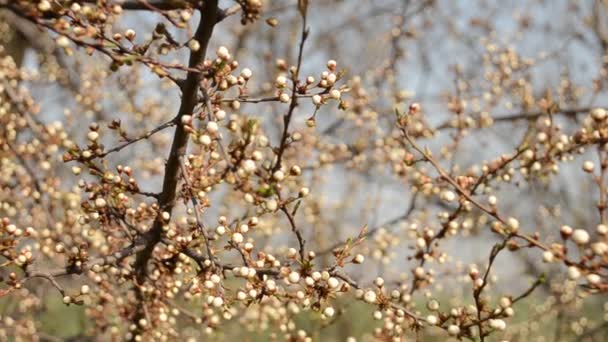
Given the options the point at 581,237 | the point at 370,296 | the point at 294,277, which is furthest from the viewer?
the point at 370,296

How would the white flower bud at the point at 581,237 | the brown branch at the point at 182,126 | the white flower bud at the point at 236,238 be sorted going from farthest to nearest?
1. the white flower bud at the point at 236,238
2. the brown branch at the point at 182,126
3. the white flower bud at the point at 581,237

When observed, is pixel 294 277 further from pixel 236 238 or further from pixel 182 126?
pixel 182 126

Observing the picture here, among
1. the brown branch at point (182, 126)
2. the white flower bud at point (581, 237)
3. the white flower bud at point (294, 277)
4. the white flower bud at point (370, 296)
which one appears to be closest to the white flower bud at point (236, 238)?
the white flower bud at point (294, 277)

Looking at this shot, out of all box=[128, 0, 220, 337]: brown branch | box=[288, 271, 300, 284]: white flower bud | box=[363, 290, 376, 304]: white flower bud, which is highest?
box=[128, 0, 220, 337]: brown branch

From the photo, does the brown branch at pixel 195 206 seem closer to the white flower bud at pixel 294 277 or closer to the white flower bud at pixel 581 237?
the white flower bud at pixel 294 277

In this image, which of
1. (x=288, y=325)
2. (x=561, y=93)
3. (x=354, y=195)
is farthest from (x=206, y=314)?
(x=354, y=195)

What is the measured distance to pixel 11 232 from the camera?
2.61 m

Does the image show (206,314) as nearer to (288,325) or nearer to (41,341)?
(288,325)

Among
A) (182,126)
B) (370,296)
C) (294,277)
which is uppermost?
(182,126)

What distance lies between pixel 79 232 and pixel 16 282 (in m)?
2.23

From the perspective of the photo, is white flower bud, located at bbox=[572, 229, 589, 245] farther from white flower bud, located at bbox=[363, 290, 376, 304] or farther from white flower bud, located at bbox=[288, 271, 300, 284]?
white flower bud, located at bbox=[288, 271, 300, 284]

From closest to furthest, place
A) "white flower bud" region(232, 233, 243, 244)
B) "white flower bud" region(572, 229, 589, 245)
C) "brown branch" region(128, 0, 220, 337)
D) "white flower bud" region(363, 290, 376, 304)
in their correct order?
1. "white flower bud" region(572, 229, 589, 245)
2. "brown branch" region(128, 0, 220, 337)
3. "white flower bud" region(232, 233, 243, 244)
4. "white flower bud" region(363, 290, 376, 304)

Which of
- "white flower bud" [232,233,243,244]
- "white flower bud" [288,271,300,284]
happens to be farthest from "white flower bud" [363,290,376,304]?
"white flower bud" [232,233,243,244]

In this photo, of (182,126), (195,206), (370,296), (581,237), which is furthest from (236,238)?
(581,237)
